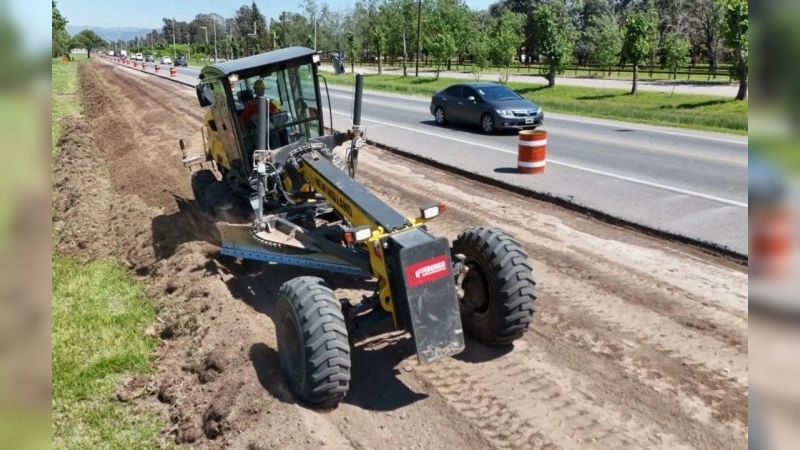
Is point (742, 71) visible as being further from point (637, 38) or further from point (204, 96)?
point (204, 96)

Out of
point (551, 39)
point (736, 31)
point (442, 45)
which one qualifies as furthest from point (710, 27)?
point (736, 31)

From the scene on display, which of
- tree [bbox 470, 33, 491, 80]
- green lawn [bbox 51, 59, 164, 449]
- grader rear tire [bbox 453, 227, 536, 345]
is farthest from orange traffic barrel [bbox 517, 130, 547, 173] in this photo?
tree [bbox 470, 33, 491, 80]

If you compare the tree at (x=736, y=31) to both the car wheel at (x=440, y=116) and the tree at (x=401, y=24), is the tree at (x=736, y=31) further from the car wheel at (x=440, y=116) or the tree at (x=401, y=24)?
the tree at (x=401, y=24)

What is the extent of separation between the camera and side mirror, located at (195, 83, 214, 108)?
8719mm

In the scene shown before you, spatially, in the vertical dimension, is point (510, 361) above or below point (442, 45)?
below

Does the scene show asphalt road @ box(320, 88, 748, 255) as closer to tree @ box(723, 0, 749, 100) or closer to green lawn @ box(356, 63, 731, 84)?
tree @ box(723, 0, 749, 100)

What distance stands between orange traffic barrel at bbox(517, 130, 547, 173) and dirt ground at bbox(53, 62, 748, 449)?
10.1 ft

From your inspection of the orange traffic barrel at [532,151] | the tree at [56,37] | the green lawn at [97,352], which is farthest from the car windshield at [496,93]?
the tree at [56,37]

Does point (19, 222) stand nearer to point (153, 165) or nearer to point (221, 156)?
point (221, 156)

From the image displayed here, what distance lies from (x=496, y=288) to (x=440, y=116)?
18.0m

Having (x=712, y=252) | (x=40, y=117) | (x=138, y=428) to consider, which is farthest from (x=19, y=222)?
(x=712, y=252)

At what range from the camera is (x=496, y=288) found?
6.07m

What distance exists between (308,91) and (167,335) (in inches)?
144

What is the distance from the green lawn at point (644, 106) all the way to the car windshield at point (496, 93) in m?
5.16
